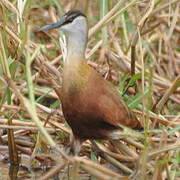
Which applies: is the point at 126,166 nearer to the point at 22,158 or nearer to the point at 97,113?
the point at 97,113

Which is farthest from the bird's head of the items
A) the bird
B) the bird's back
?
the bird's back

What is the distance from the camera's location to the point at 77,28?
337 cm

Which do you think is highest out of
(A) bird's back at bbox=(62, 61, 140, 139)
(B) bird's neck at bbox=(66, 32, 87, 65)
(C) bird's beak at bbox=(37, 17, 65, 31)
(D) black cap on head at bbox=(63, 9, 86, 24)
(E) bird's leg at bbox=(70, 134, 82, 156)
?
(D) black cap on head at bbox=(63, 9, 86, 24)

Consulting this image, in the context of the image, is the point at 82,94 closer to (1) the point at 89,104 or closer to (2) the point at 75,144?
(1) the point at 89,104

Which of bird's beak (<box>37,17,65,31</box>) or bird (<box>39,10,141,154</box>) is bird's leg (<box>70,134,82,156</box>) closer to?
bird (<box>39,10,141,154</box>)

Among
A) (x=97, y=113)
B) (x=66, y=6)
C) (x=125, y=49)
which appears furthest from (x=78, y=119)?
(x=66, y=6)

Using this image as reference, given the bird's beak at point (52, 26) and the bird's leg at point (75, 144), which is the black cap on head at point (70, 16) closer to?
the bird's beak at point (52, 26)

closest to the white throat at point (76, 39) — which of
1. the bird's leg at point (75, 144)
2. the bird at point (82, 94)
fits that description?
the bird at point (82, 94)

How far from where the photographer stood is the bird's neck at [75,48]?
3.36m

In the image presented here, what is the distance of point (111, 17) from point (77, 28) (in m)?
0.45

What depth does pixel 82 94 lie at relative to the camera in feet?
10.9

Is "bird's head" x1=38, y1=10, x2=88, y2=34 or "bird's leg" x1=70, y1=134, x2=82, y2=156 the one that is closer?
"bird's head" x1=38, y1=10, x2=88, y2=34

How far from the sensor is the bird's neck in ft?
11.0

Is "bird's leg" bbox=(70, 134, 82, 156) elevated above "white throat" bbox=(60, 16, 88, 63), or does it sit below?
below
